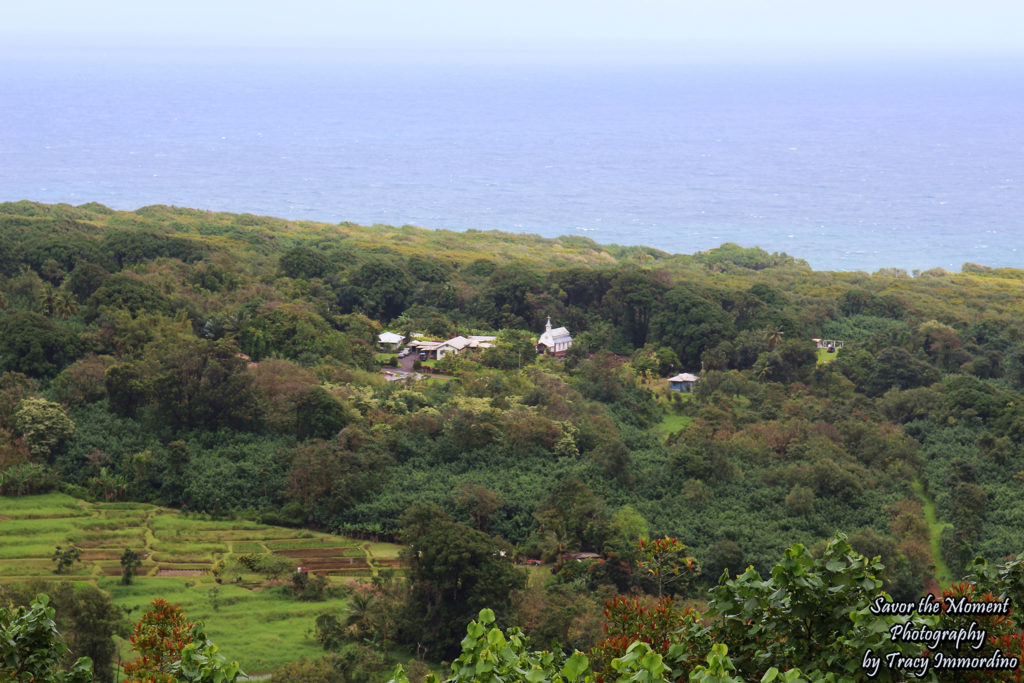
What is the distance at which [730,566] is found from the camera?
23250mm

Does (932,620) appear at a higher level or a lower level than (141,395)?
higher

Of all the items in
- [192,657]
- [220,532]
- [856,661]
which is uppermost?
[856,661]

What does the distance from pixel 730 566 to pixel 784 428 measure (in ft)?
29.7

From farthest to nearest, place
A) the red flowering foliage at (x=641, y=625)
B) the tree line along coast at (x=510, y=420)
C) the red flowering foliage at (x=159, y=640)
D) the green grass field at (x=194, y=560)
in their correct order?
the tree line along coast at (x=510, y=420) → the green grass field at (x=194, y=560) → the red flowering foliage at (x=641, y=625) → the red flowering foliage at (x=159, y=640)

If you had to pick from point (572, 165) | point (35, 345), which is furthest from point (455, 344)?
point (572, 165)

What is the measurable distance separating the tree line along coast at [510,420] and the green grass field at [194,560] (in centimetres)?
51

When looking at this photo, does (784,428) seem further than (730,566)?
Yes

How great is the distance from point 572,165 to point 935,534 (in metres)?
98.4

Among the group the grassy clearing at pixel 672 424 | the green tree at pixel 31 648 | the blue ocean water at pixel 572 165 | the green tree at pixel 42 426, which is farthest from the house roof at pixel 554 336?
the blue ocean water at pixel 572 165

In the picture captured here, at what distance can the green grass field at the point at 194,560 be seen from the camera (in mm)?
20391

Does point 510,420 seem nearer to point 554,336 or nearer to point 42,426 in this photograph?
point 554,336

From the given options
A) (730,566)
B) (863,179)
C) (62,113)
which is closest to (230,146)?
(62,113)

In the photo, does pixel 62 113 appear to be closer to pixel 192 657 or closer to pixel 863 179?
pixel 863 179

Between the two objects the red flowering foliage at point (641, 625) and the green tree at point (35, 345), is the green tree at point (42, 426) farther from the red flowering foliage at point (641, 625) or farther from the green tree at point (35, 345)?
the red flowering foliage at point (641, 625)
